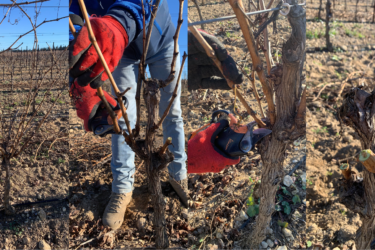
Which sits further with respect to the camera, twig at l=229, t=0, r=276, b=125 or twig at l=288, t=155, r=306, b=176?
twig at l=288, t=155, r=306, b=176

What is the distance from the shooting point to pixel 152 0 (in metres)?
1.24

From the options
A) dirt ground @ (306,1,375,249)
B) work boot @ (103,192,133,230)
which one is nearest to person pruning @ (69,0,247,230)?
work boot @ (103,192,133,230)

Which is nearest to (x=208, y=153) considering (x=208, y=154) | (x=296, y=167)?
(x=208, y=154)

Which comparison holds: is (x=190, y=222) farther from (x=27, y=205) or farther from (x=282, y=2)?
(x=282, y=2)

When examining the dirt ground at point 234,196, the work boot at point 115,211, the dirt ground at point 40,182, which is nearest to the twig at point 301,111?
the dirt ground at point 234,196

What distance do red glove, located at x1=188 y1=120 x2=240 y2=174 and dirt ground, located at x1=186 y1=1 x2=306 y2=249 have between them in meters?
0.10

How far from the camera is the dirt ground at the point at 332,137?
1.93 meters

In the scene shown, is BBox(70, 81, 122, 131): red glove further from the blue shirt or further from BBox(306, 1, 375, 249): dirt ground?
BBox(306, 1, 375, 249): dirt ground

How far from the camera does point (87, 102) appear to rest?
133 cm

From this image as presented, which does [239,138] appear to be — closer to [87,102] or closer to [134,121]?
[134,121]

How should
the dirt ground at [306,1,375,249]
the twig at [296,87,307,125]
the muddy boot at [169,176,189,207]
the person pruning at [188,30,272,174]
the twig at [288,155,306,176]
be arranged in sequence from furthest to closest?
the dirt ground at [306,1,375,249]
the twig at [288,155,306,176]
the muddy boot at [169,176,189,207]
the person pruning at [188,30,272,174]
the twig at [296,87,307,125]

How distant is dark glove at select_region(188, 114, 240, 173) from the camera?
1525 millimetres

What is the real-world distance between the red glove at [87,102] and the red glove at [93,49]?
13 centimetres

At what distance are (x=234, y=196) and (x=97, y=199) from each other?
0.82 meters
